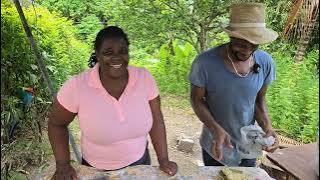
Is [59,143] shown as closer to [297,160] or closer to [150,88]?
[150,88]

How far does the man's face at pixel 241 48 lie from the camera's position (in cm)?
240

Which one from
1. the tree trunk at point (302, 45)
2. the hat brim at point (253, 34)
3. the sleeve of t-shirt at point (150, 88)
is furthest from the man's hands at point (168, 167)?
the tree trunk at point (302, 45)

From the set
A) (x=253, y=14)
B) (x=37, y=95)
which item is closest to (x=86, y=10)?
(x=37, y=95)

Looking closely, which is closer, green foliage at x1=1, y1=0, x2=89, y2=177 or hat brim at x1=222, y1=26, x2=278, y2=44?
hat brim at x1=222, y1=26, x2=278, y2=44

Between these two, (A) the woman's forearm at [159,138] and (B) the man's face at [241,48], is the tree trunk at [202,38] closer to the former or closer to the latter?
(B) the man's face at [241,48]

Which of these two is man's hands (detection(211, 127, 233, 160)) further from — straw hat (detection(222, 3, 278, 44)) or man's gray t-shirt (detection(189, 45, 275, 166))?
straw hat (detection(222, 3, 278, 44))

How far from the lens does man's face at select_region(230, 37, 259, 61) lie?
2.40 m

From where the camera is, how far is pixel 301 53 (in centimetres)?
620

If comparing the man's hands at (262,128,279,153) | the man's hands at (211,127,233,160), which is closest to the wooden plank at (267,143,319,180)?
the man's hands at (262,128,279,153)

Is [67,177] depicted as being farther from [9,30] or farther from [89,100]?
[9,30]

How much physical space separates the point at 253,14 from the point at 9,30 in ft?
7.74

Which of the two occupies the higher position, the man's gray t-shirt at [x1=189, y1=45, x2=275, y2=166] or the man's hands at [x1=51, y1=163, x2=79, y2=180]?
the man's gray t-shirt at [x1=189, y1=45, x2=275, y2=166]

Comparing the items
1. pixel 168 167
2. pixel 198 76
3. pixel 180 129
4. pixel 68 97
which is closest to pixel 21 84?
pixel 198 76

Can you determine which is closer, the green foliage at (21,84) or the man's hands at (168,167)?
the man's hands at (168,167)
